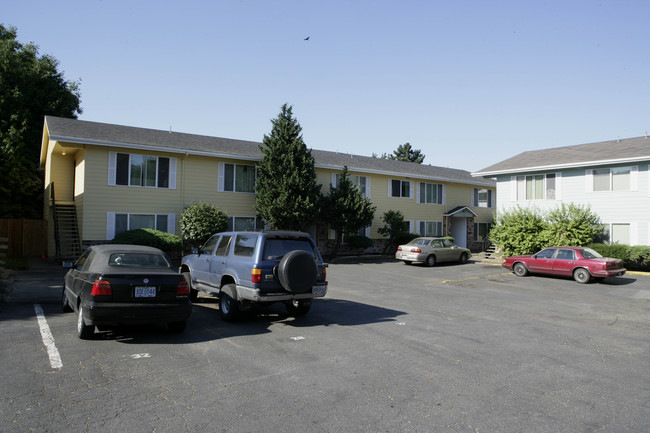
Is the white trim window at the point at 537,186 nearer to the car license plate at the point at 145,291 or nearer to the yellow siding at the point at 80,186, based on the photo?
the car license plate at the point at 145,291

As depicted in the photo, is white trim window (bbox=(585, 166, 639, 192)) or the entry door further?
the entry door

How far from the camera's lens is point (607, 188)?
21859 millimetres

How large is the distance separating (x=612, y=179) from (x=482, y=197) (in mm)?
14345

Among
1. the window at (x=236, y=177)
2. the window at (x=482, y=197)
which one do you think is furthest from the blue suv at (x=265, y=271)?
the window at (x=482, y=197)

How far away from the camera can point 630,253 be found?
773 inches

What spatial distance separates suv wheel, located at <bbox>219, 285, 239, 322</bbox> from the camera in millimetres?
8672

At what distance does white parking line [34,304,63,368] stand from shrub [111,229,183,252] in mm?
9353

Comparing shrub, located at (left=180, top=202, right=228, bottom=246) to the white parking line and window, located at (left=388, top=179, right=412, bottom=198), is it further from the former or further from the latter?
window, located at (left=388, top=179, right=412, bottom=198)

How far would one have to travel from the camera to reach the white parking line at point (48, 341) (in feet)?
19.5

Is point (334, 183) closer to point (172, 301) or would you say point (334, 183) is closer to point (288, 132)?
point (288, 132)

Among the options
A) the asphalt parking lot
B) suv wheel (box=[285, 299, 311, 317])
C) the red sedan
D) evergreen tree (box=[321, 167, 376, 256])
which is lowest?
the asphalt parking lot

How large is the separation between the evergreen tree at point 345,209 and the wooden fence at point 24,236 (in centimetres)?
1640

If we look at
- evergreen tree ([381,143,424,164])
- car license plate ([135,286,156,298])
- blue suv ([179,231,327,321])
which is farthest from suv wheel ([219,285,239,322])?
evergreen tree ([381,143,424,164])

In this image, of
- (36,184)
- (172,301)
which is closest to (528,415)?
(172,301)
